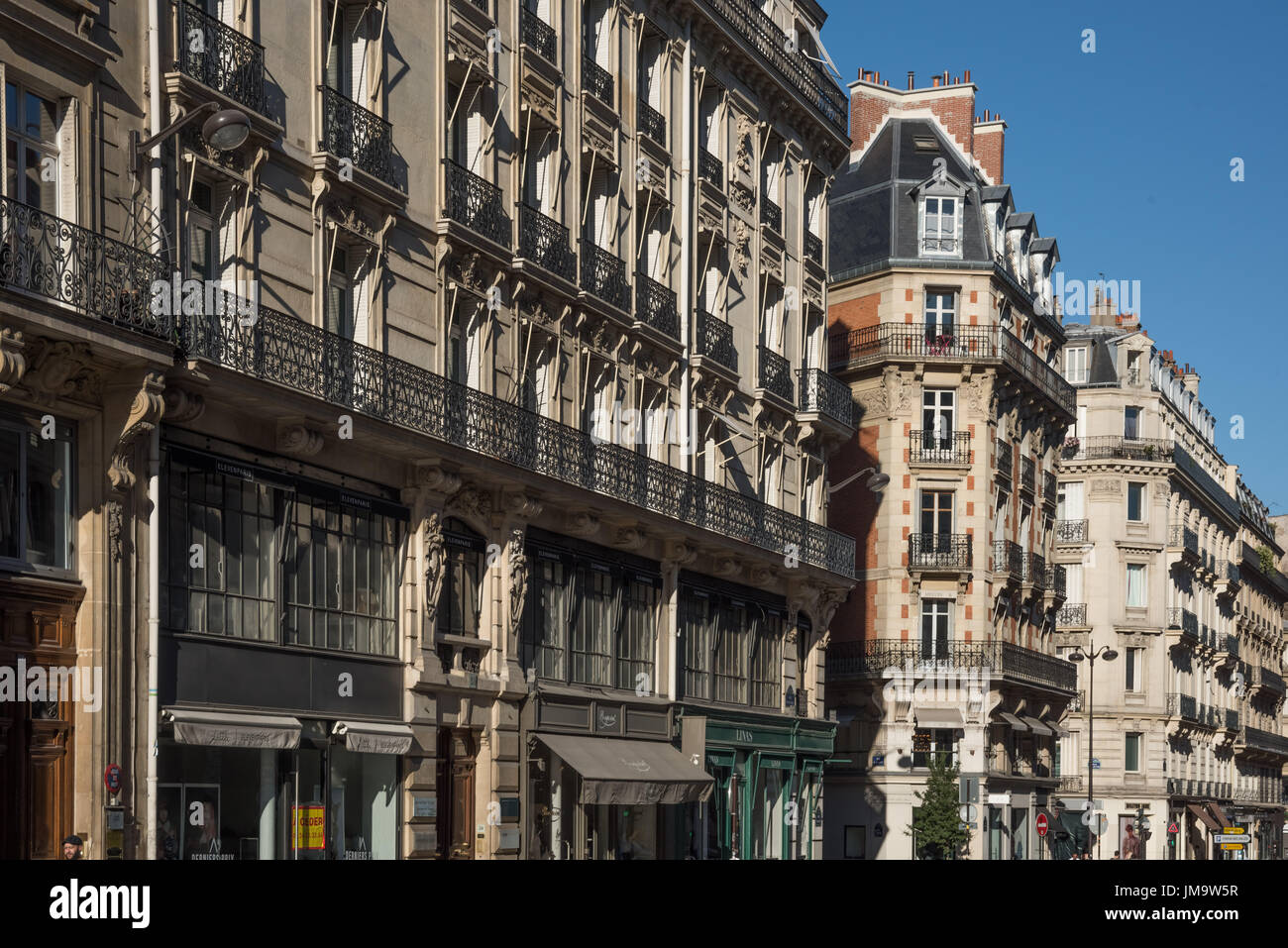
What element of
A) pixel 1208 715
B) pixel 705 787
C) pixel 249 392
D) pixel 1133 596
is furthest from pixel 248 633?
pixel 1208 715

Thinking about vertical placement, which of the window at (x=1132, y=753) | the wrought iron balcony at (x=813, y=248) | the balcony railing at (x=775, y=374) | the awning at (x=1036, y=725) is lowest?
the window at (x=1132, y=753)

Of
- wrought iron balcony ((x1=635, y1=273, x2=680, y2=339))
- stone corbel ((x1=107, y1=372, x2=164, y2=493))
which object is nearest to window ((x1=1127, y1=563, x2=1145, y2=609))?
wrought iron balcony ((x1=635, y1=273, x2=680, y2=339))

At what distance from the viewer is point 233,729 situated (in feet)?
70.9

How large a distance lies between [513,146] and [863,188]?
3208 cm

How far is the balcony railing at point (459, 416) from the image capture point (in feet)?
73.0

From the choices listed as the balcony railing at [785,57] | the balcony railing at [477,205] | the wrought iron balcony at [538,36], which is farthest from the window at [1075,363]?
the balcony railing at [477,205]

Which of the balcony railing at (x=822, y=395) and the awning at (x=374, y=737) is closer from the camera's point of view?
the awning at (x=374, y=737)

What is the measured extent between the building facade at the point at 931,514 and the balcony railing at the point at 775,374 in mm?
13442

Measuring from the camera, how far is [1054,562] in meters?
65.0

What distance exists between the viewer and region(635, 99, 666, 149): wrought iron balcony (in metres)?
35.6

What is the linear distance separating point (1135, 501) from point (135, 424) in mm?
65627

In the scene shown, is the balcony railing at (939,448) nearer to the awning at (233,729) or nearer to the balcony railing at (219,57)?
the awning at (233,729)

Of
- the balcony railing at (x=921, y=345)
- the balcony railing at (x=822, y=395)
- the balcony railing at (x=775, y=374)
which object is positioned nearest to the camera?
the balcony railing at (x=775, y=374)
